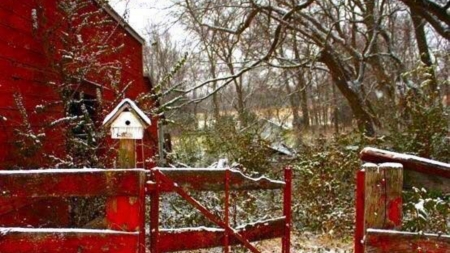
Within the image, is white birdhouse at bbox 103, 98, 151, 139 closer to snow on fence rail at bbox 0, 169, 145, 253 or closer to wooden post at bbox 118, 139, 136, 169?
wooden post at bbox 118, 139, 136, 169

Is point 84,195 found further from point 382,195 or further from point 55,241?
point 382,195

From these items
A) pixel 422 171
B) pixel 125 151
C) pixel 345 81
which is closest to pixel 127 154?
pixel 125 151

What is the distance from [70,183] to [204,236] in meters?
1.46

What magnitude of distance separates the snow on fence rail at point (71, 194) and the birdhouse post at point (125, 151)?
0.05 m

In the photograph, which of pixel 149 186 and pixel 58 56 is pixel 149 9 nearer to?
pixel 58 56

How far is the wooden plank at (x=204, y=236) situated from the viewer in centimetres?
439

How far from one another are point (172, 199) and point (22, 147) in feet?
11.2

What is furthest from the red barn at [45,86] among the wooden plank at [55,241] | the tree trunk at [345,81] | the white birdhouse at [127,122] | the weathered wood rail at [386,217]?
the tree trunk at [345,81]

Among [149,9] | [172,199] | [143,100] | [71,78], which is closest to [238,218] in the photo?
[172,199]

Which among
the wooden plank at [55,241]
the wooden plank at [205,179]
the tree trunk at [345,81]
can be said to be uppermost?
the tree trunk at [345,81]

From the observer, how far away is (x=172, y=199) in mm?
9039

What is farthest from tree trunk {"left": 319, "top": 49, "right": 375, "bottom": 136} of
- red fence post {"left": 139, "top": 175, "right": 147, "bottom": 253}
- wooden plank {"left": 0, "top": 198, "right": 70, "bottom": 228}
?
red fence post {"left": 139, "top": 175, "right": 147, "bottom": 253}

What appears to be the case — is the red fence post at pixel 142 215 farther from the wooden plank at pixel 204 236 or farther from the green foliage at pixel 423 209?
the green foliage at pixel 423 209

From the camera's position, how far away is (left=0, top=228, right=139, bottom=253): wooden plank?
362cm
